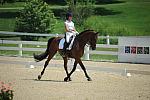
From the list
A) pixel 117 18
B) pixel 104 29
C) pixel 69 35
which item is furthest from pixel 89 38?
pixel 117 18

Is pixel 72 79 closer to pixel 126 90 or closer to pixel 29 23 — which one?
pixel 126 90

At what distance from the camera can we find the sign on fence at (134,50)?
936 inches

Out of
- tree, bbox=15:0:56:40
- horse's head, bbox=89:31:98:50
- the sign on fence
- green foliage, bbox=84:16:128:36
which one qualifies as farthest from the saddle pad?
tree, bbox=15:0:56:40

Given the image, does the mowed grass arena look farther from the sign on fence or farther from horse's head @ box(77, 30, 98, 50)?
the sign on fence

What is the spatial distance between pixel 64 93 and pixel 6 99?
12.8 ft

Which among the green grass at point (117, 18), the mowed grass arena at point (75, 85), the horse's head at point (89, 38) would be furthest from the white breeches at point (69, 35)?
the green grass at point (117, 18)

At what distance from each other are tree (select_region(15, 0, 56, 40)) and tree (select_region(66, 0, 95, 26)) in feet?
12.6

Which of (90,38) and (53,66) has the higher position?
(90,38)

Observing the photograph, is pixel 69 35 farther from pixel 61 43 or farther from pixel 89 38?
pixel 89 38

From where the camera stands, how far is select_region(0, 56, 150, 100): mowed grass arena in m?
12.4

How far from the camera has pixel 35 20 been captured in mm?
47406

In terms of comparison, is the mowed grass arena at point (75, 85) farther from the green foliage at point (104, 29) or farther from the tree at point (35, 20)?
the tree at point (35, 20)

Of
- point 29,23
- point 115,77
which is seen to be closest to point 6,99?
point 115,77

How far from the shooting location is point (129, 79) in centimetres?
1669
